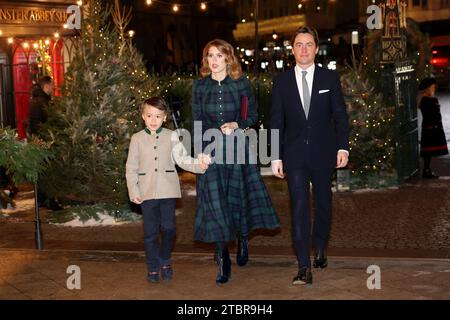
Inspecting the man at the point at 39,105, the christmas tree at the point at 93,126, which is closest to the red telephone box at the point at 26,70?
the man at the point at 39,105

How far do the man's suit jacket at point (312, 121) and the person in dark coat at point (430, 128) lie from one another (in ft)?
21.8

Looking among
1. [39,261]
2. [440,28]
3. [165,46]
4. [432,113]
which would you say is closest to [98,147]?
[39,261]

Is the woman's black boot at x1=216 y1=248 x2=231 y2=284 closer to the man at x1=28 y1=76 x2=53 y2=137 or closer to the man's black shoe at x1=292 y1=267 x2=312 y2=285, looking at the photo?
the man's black shoe at x1=292 y1=267 x2=312 y2=285

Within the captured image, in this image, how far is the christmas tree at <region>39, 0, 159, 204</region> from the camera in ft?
31.1

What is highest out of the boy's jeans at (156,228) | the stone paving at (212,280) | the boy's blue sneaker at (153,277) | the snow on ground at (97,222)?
the boy's jeans at (156,228)

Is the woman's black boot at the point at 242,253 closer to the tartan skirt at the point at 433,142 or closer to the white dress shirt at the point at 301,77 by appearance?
the white dress shirt at the point at 301,77

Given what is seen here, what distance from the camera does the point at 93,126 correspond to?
955 cm

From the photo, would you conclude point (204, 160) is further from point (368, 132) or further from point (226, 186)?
point (368, 132)

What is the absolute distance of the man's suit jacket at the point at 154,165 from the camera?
6.52 m

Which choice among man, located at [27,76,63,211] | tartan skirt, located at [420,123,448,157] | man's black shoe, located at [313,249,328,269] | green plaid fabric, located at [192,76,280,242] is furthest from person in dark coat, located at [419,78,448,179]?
green plaid fabric, located at [192,76,280,242]

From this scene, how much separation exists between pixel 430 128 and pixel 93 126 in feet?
19.6

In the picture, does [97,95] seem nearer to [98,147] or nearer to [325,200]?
[98,147]

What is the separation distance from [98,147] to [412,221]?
3.76 meters

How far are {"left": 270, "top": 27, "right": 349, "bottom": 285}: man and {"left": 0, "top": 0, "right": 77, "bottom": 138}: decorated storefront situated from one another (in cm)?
895
